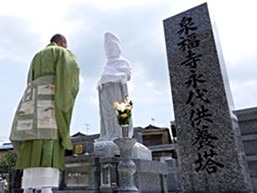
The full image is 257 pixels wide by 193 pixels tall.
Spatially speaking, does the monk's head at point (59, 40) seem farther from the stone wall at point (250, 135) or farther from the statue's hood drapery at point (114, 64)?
the stone wall at point (250, 135)

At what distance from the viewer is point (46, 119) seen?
205 centimetres

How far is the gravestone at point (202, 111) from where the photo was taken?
314 cm

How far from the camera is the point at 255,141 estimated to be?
7691mm

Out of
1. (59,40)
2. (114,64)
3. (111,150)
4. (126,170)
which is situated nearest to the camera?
(59,40)

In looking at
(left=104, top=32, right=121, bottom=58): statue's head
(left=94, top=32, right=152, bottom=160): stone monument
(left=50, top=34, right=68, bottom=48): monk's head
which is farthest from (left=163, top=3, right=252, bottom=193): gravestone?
(left=104, top=32, right=121, bottom=58): statue's head

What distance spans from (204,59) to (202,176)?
1664 millimetres

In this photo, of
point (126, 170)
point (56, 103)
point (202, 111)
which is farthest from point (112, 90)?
point (56, 103)

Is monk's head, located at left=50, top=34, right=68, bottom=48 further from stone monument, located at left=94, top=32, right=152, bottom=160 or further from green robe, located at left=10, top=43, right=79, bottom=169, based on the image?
stone monument, located at left=94, top=32, right=152, bottom=160

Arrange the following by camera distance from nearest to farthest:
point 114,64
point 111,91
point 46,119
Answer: point 46,119 < point 111,91 < point 114,64

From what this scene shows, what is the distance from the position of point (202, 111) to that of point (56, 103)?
2.16 m

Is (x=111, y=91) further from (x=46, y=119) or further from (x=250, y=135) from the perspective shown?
(x=250, y=135)

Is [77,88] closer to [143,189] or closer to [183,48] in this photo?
[183,48]

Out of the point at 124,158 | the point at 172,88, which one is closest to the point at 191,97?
the point at 172,88

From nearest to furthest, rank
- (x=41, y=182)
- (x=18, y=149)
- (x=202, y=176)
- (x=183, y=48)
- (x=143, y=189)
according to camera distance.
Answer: (x=41, y=182) < (x=18, y=149) < (x=202, y=176) < (x=183, y=48) < (x=143, y=189)
